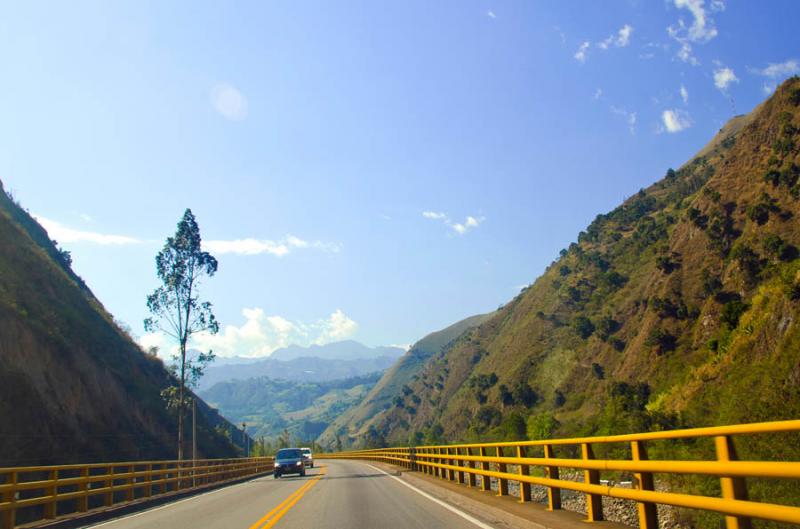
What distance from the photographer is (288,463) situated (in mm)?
33812

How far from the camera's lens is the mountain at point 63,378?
39781mm

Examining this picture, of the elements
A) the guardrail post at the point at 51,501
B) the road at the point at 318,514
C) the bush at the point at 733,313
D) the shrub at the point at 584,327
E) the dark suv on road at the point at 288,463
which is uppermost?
the shrub at the point at 584,327

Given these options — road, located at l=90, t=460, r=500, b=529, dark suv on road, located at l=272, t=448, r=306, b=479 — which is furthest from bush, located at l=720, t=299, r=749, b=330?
road, located at l=90, t=460, r=500, b=529

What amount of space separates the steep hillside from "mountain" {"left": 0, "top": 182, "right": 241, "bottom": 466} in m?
40.3

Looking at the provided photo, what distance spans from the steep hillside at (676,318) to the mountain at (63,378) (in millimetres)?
40288

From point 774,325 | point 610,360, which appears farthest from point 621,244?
point 774,325

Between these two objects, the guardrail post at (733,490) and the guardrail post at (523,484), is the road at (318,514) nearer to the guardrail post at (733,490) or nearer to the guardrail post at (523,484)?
the guardrail post at (523,484)

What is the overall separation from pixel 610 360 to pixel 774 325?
153 ft

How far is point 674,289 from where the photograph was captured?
84.6 metres

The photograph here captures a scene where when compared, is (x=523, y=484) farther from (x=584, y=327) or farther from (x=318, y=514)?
(x=584, y=327)

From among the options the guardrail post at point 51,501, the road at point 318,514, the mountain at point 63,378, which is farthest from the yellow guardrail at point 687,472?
the mountain at point 63,378

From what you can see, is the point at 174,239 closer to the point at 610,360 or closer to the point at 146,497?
the point at 146,497

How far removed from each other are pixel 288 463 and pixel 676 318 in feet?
206

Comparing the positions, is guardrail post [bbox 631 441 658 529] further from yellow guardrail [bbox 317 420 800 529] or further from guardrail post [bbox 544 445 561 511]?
guardrail post [bbox 544 445 561 511]
